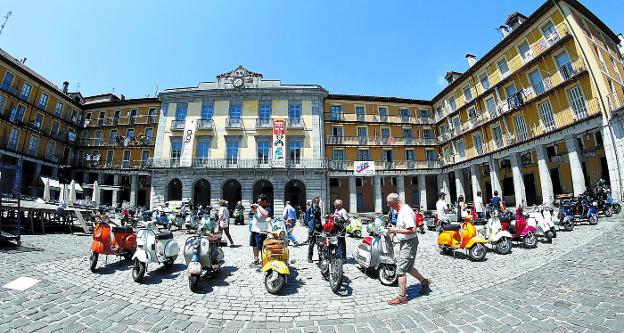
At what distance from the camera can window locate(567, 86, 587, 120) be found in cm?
1719

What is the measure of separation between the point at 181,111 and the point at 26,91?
1725 centimetres

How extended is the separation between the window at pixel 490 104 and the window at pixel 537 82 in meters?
3.50

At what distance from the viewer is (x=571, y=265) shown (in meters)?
5.93

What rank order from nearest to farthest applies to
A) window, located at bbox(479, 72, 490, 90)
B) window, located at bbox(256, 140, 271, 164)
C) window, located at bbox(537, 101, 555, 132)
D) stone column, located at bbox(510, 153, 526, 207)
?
window, located at bbox(537, 101, 555, 132)
stone column, located at bbox(510, 153, 526, 207)
window, located at bbox(479, 72, 490, 90)
window, located at bbox(256, 140, 271, 164)

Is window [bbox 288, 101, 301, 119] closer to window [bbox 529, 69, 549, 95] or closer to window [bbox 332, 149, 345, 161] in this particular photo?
window [bbox 332, 149, 345, 161]

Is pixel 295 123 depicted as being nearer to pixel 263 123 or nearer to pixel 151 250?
pixel 263 123

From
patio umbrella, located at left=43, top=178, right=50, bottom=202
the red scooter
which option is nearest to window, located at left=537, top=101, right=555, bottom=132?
the red scooter

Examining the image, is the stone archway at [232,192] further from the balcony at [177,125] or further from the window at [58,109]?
the window at [58,109]

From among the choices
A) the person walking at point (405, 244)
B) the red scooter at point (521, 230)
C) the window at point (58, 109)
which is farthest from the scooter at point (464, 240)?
the window at point (58, 109)

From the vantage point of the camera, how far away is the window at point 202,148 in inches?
1061

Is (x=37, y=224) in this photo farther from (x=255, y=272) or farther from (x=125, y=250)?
(x=255, y=272)

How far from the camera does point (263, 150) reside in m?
27.1

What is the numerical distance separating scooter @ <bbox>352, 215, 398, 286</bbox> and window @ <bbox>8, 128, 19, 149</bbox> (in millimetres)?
38231

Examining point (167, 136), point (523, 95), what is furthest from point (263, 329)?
point (167, 136)
